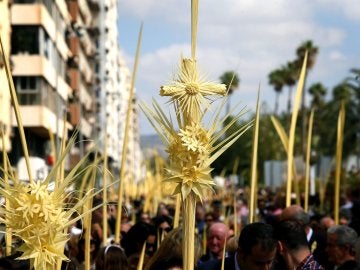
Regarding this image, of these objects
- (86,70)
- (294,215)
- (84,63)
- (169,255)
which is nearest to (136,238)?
(294,215)

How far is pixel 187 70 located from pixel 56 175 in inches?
30.7

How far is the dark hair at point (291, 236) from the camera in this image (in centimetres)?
632

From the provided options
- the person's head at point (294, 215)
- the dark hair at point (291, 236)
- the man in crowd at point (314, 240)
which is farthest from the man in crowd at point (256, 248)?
the man in crowd at point (314, 240)

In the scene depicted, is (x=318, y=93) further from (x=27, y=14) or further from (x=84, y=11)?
(x=27, y=14)

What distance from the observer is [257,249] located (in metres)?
5.73

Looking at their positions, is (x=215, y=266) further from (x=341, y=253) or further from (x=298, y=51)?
(x=298, y=51)

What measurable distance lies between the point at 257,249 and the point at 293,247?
64cm

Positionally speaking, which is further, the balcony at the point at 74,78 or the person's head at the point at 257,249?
the balcony at the point at 74,78

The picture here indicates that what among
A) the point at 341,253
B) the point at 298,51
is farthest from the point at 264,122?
the point at 341,253

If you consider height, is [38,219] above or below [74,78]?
below

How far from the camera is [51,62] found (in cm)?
4856

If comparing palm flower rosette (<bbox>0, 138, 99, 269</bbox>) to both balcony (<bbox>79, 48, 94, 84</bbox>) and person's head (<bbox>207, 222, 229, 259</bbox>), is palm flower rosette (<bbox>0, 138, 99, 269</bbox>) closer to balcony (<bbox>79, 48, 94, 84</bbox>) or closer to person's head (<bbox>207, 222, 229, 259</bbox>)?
person's head (<bbox>207, 222, 229, 259</bbox>)

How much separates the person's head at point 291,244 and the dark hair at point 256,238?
457 millimetres

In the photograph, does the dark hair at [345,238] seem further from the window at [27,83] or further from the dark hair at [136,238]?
the window at [27,83]
